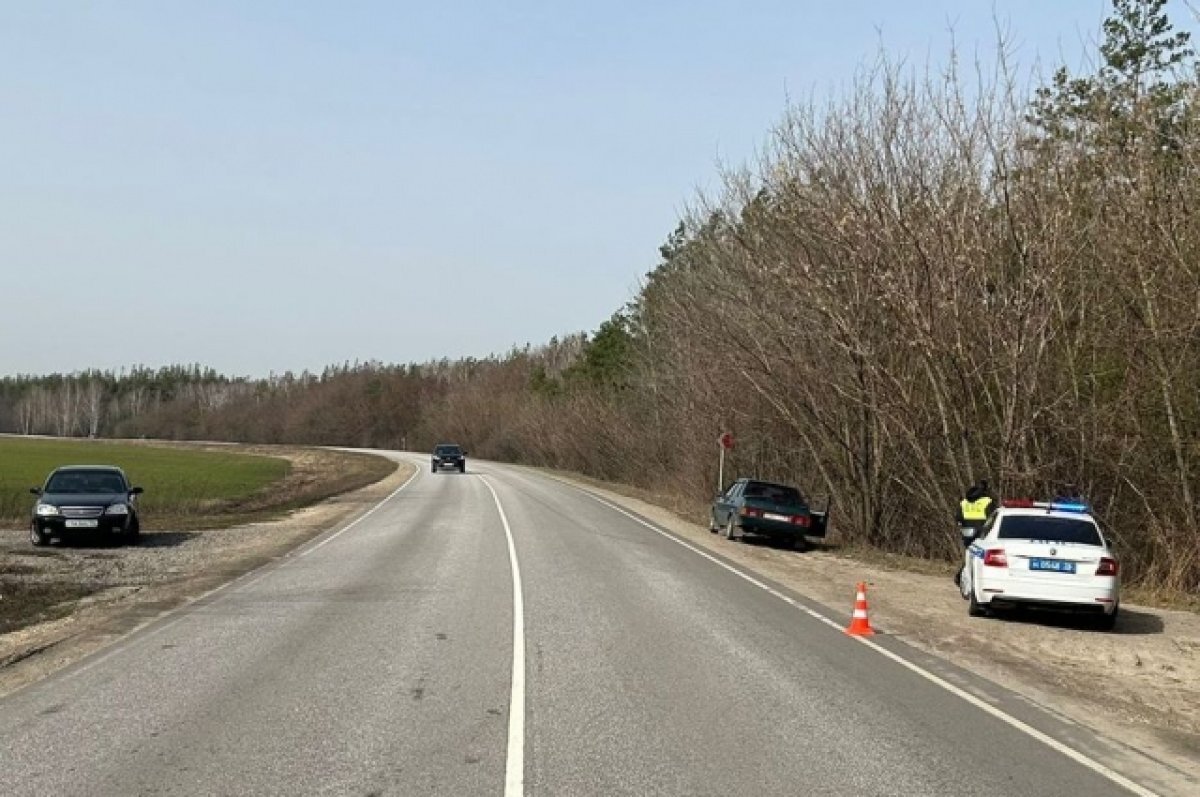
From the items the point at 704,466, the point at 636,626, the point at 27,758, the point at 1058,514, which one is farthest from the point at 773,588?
the point at 704,466

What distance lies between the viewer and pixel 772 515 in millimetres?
26625

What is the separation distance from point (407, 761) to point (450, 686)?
2.34 metres

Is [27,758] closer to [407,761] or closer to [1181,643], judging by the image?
[407,761]

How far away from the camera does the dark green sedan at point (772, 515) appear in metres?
26.5

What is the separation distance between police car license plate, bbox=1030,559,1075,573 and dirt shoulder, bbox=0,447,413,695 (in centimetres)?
1069

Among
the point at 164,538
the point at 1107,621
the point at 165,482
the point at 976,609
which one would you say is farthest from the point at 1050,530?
the point at 165,482

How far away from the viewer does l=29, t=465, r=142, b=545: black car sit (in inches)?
860

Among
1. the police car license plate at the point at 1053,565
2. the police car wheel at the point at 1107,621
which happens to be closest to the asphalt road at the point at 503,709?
the police car license plate at the point at 1053,565

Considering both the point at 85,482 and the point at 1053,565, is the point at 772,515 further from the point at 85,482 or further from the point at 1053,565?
the point at 85,482

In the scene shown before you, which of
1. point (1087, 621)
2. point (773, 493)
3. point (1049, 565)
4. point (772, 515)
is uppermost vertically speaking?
point (773, 493)

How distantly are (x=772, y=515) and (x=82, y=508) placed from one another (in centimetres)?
1480

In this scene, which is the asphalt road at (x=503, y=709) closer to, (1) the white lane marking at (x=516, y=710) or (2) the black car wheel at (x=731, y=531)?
(1) the white lane marking at (x=516, y=710)

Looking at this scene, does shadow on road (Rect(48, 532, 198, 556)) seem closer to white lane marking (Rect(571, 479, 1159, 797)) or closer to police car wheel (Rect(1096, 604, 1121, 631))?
white lane marking (Rect(571, 479, 1159, 797))

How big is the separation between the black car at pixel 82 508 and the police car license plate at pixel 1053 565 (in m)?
16.9
